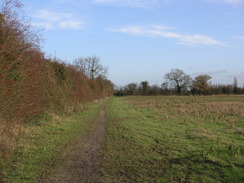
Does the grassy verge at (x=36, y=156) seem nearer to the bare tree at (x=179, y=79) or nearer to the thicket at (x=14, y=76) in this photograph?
the thicket at (x=14, y=76)

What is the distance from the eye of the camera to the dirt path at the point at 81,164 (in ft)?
18.9

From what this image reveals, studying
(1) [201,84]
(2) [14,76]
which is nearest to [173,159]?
(2) [14,76]

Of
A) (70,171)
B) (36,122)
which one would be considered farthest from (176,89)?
(70,171)

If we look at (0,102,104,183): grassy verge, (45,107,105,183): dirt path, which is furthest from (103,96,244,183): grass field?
(0,102,104,183): grassy verge

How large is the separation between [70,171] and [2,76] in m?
3.37

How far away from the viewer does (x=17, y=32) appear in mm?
9070

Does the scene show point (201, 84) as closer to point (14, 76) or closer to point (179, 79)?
point (179, 79)

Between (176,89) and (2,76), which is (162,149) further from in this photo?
(176,89)

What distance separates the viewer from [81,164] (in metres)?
6.96

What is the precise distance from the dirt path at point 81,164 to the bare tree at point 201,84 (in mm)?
98469

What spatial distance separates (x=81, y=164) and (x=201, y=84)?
346ft

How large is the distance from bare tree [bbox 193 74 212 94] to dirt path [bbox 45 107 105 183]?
98.5 metres

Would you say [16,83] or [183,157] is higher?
[16,83]

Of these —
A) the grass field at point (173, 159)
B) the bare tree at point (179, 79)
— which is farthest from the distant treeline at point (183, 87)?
the grass field at point (173, 159)
